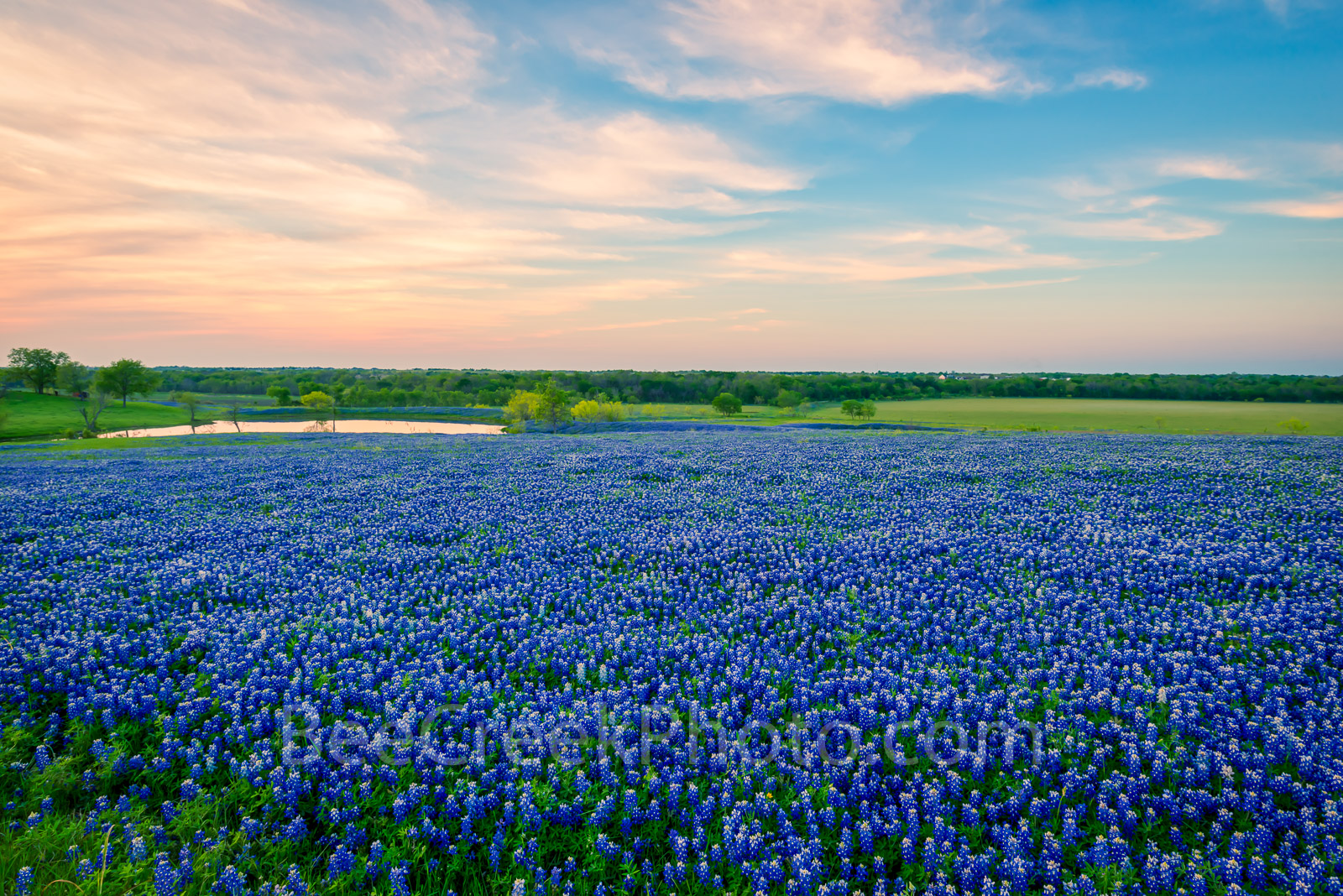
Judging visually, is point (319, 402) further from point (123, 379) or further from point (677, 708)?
point (677, 708)

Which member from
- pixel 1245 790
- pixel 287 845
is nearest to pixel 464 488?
pixel 287 845

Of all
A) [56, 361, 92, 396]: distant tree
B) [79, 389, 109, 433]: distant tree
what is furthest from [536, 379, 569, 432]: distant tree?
[56, 361, 92, 396]: distant tree

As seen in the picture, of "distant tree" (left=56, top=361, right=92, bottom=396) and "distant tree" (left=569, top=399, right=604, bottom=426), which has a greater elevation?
"distant tree" (left=56, top=361, right=92, bottom=396)

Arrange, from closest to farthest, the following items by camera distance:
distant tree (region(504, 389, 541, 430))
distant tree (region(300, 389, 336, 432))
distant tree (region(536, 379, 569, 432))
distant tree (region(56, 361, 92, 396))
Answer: distant tree (region(536, 379, 569, 432)) → distant tree (region(504, 389, 541, 430)) → distant tree (region(300, 389, 336, 432)) → distant tree (region(56, 361, 92, 396))

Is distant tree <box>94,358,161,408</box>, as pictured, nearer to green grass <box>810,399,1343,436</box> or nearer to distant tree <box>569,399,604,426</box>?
distant tree <box>569,399,604,426</box>

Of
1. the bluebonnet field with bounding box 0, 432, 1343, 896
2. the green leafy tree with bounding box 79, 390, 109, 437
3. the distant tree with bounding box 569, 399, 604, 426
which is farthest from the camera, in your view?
the distant tree with bounding box 569, 399, 604, 426

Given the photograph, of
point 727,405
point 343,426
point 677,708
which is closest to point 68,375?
point 343,426

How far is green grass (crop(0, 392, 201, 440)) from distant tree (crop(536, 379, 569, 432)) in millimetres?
59230

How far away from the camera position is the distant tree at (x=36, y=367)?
4254 inches

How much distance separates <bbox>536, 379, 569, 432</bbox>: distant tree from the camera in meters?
63.1

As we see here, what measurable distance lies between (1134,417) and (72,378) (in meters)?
175

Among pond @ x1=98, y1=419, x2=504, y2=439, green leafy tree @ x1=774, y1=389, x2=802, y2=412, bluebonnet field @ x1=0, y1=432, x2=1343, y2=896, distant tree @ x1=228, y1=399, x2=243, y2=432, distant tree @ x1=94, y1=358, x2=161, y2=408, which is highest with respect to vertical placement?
distant tree @ x1=94, y1=358, x2=161, y2=408

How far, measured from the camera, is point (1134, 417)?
2625 inches

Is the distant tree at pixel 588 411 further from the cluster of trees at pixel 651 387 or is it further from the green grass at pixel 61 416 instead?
the green grass at pixel 61 416
